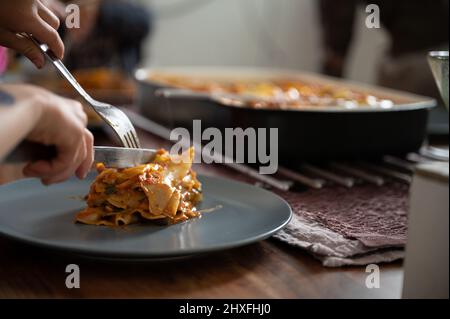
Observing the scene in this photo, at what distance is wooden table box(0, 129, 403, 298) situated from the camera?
730 millimetres

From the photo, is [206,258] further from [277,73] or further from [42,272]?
[277,73]

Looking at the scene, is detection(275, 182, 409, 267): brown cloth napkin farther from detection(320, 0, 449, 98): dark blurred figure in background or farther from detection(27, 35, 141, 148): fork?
detection(320, 0, 449, 98): dark blurred figure in background

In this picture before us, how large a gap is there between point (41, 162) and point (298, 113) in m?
0.66

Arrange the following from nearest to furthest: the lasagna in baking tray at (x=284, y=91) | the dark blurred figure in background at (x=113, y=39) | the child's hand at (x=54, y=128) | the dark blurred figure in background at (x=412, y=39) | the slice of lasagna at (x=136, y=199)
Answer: the child's hand at (x=54, y=128) → the slice of lasagna at (x=136, y=199) → the lasagna in baking tray at (x=284, y=91) → the dark blurred figure in background at (x=412, y=39) → the dark blurred figure in background at (x=113, y=39)

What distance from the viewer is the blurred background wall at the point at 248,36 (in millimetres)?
4145

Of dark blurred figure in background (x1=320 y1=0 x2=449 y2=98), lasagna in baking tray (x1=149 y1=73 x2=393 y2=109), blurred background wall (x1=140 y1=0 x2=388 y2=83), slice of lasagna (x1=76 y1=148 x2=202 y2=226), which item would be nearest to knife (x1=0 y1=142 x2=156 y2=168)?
slice of lasagna (x1=76 y1=148 x2=202 y2=226)

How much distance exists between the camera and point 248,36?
14.6 ft

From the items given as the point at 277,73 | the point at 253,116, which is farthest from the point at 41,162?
the point at 277,73

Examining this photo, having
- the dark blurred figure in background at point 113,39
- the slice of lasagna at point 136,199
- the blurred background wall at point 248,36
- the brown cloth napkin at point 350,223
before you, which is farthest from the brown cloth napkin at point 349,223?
the blurred background wall at point 248,36

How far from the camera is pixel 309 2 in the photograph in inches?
176

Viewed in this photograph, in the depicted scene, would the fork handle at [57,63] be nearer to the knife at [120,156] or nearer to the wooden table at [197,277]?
the knife at [120,156]

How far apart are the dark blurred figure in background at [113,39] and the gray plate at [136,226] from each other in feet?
6.59
